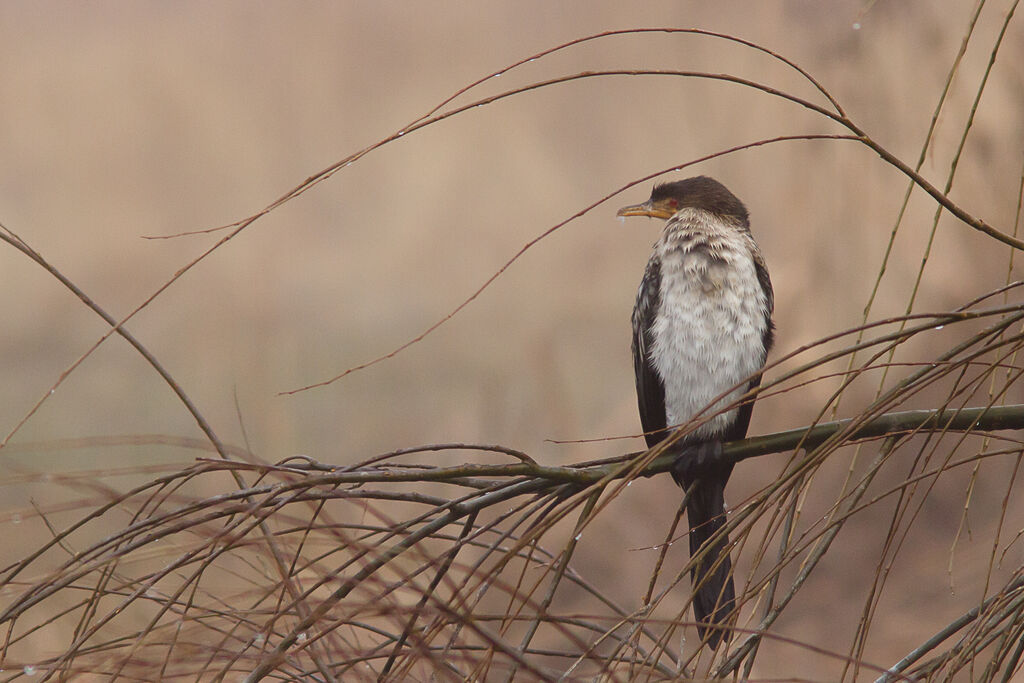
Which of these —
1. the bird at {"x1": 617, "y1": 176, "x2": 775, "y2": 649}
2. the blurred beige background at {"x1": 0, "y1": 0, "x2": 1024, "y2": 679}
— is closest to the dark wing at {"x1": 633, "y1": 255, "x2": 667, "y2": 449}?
the bird at {"x1": 617, "y1": 176, "x2": 775, "y2": 649}

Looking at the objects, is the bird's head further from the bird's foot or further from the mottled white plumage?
the bird's foot

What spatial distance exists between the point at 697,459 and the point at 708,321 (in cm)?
15

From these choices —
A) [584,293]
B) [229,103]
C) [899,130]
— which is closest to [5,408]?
[229,103]

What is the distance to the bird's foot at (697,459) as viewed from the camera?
93 cm

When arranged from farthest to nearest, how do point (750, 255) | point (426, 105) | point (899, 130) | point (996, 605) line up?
point (426, 105) → point (899, 130) → point (750, 255) → point (996, 605)

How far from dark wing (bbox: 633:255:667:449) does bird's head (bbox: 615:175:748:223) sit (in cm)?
10

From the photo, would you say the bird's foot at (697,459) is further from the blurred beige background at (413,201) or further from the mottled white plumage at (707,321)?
the blurred beige background at (413,201)

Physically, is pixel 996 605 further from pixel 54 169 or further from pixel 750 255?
pixel 54 169

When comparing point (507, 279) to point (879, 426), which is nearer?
point (879, 426)

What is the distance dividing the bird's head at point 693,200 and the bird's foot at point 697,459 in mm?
300

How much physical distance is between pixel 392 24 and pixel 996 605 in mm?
2252

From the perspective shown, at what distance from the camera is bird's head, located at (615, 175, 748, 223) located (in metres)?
1.11

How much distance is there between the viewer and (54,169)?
94.5 inches

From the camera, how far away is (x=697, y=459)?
0.94 m
